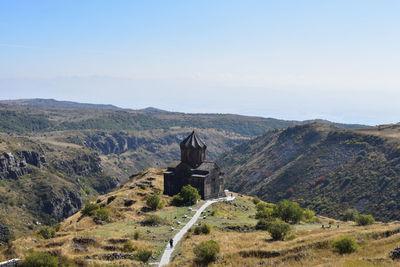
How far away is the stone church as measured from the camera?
191 ft

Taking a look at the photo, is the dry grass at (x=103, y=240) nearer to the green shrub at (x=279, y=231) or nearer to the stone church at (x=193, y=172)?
the green shrub at (x=279, y=231)

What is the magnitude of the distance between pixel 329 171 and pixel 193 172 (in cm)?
5105

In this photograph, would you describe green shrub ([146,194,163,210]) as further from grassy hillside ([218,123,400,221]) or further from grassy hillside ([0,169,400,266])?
grassy hillside ([218,123,400,221])

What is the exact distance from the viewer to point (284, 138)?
14162 cm

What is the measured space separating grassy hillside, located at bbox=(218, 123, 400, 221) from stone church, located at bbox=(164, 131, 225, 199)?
29.6m

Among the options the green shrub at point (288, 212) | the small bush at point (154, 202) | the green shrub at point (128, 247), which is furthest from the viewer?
the small bush at point (154, 202)

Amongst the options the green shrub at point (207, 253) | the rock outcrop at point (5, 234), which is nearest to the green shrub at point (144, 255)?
the green shrub at point (207, 253)

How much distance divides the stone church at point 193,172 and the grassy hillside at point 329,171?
2955cm

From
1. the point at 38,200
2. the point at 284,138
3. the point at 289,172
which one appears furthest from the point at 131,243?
the point at 284,138

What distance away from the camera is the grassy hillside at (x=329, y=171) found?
75188 millimetres

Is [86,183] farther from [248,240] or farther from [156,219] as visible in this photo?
[248,240]

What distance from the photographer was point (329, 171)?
94438mm

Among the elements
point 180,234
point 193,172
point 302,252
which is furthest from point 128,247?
point 193,172

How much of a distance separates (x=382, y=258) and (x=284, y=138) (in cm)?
12174
